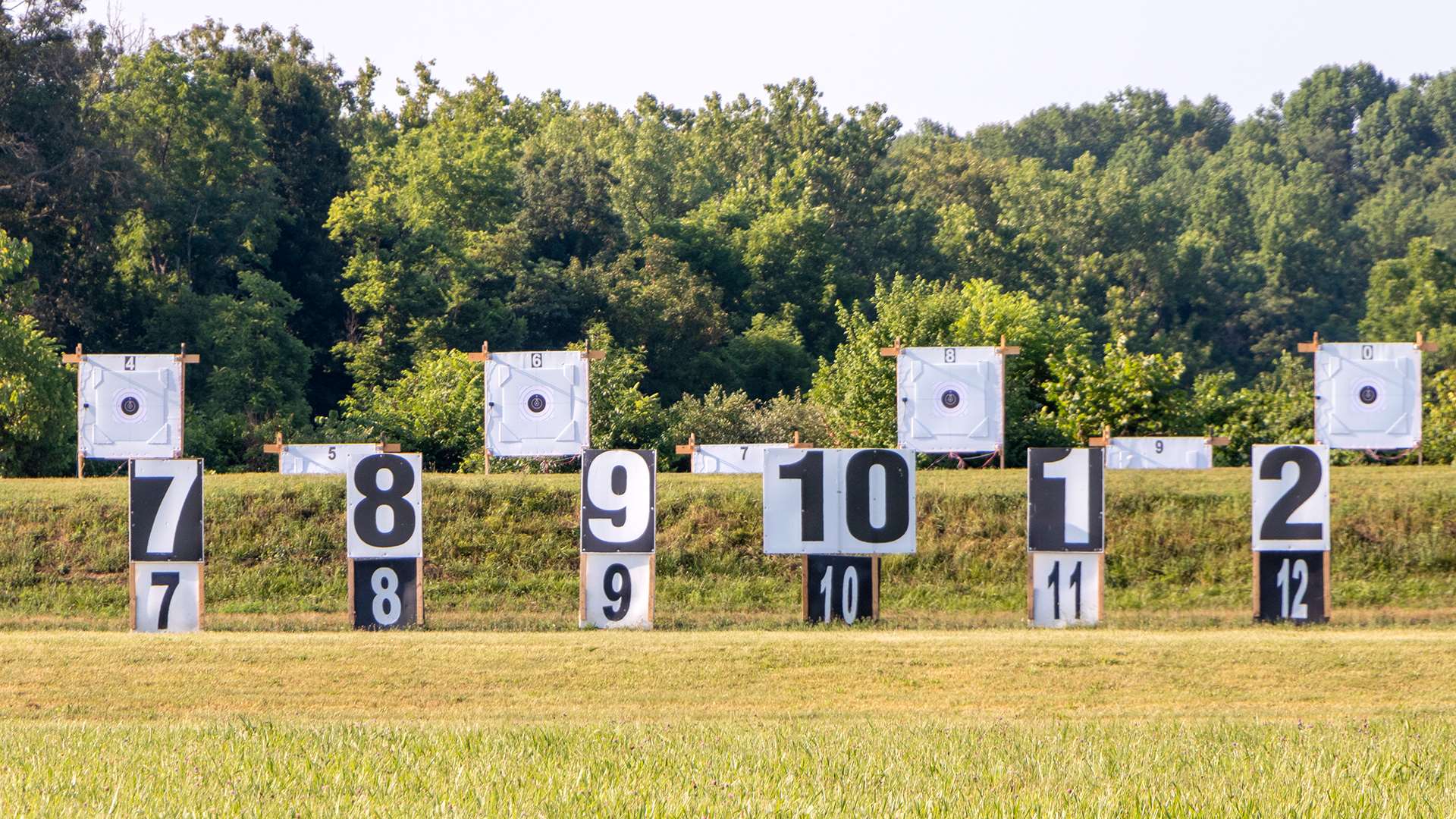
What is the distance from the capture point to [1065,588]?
56.0ft

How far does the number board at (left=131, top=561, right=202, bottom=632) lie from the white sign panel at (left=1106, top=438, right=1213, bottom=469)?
19030mm

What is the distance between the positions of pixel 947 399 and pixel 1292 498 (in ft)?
30.7

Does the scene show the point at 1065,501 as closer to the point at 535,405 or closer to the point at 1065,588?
the point at 1065,588

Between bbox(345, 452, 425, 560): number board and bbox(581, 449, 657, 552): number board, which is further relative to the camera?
bbox(345, 452, 425, 560): number board

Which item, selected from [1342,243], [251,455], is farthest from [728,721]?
[1342,243]

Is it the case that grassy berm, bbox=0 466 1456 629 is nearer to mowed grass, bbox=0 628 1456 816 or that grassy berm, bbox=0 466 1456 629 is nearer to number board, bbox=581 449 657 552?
number board, bbox=581 449 657 552

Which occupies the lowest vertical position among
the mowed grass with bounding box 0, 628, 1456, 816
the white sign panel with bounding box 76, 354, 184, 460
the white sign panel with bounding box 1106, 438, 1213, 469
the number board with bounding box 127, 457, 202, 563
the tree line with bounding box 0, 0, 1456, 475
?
the mowed grass with bounding box 0, 628, 1456, 816

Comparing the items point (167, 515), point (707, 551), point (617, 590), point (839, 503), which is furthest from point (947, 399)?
point (167, 515)

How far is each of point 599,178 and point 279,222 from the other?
12173 mm

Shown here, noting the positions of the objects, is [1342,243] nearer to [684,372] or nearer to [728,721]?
[684,372]

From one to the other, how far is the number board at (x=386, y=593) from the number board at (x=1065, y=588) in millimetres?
6467

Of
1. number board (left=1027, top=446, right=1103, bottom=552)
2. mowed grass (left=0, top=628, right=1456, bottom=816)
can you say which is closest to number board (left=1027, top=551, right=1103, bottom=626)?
number board (left=1027, top=446, right=1103, bottom=552)

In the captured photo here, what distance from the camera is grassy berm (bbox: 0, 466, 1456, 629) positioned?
19.5m

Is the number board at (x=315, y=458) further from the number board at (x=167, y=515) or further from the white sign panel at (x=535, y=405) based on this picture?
the number board at (x=167, y=515)
